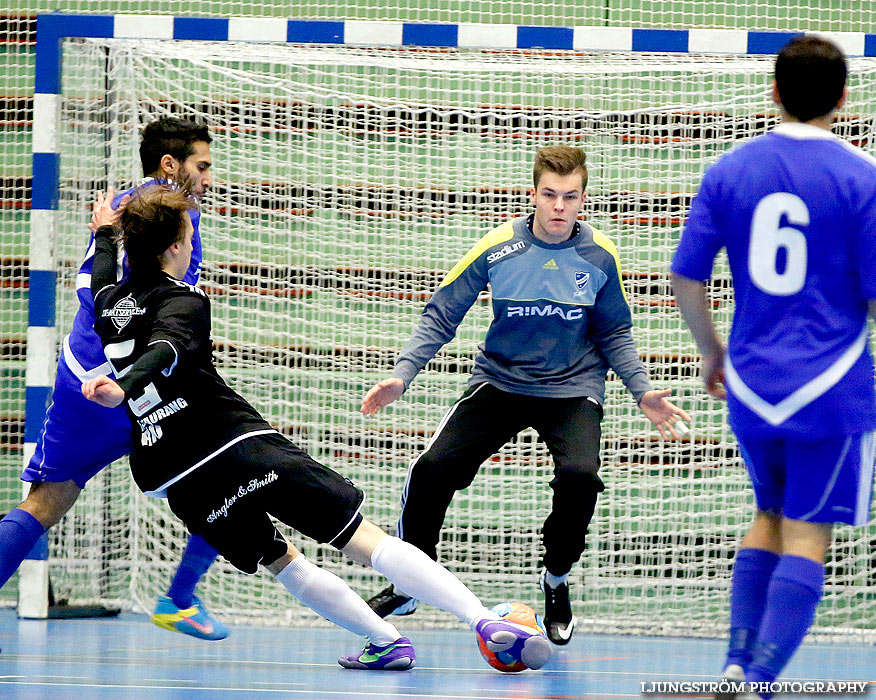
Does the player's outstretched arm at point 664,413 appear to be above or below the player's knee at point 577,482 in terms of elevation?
above

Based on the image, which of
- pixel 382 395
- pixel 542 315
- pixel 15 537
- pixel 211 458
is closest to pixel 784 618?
pixel 211 458

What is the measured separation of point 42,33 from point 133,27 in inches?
15.8

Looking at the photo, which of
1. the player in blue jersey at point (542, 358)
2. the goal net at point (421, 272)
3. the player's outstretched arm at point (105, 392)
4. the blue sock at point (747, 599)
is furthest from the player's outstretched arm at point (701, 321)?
the goal net at point (421, 272)

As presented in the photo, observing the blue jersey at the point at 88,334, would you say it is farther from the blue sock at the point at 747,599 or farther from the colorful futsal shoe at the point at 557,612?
the blue sock at the point at 747,599

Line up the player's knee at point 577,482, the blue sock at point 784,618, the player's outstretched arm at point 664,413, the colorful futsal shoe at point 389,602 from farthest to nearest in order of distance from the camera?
the colorful futsal shoe at point 389,602, the player's knee at point 577,482, the player's outstretched arm at point 664,413, the blue sock at point 784,618

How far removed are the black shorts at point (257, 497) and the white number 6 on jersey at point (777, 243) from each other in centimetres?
125

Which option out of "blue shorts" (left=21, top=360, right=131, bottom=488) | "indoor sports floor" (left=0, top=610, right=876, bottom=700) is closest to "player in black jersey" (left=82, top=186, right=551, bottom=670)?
"indoor sports floor" (left=0, top=610, right=876, bottom=700)

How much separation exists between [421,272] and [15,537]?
2.53 m

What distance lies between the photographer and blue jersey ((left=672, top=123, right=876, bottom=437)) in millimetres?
2406

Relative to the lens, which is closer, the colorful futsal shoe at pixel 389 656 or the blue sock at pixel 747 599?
the blue sock at pixel 747 599

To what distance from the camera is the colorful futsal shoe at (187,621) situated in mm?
3725

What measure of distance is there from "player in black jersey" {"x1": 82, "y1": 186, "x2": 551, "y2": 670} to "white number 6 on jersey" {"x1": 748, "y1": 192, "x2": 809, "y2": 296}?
1211 mm

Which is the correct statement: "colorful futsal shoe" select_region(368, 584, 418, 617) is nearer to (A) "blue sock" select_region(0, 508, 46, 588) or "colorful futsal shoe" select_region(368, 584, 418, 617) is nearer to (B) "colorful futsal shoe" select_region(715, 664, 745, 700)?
(A) "blue sock" select_region(0, 508, 46, 588)

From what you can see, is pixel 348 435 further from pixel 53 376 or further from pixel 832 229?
pixel 832 229
